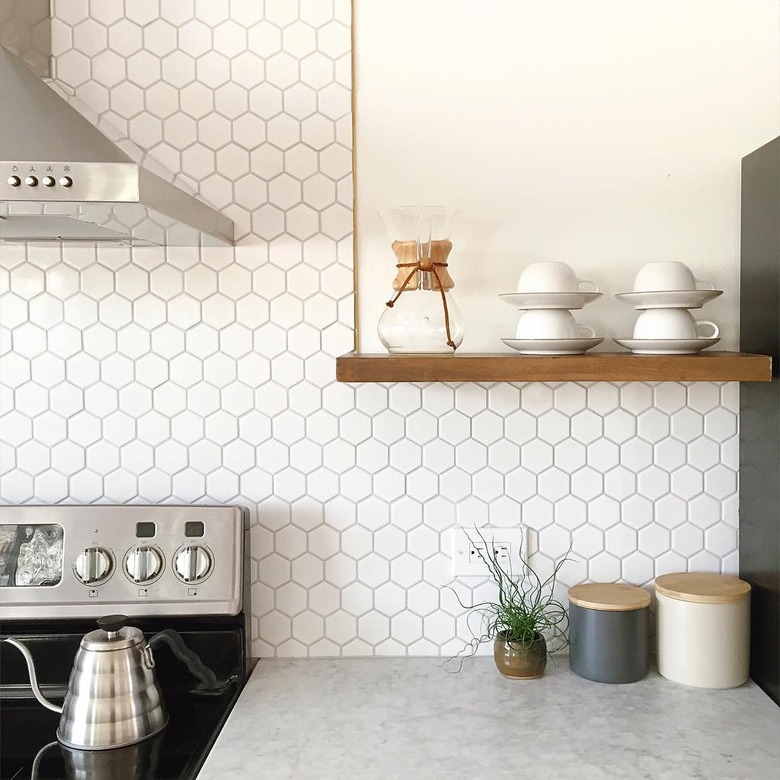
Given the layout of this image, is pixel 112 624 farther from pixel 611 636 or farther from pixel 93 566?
pixel 611 636

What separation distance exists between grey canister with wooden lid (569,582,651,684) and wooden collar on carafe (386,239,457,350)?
51 cm

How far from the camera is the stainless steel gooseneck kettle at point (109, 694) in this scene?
1384 millimetres

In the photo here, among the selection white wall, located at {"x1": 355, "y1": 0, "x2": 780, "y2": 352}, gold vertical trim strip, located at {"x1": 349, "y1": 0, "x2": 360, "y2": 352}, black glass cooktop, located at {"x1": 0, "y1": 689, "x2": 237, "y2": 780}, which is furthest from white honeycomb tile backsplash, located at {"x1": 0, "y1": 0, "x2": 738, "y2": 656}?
black glass cooktop, located at {"x1": 0, "y1": 689, "x2": 237, "y2": 780}

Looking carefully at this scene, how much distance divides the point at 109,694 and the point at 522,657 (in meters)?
0.69

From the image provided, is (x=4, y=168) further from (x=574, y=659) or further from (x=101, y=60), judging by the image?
(x=574, y=659)

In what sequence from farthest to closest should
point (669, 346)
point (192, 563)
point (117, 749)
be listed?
point (192, 563), point (669, 346), point (117, 749)

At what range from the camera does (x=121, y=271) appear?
1670 millimetres

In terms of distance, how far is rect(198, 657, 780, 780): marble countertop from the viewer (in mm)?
1280

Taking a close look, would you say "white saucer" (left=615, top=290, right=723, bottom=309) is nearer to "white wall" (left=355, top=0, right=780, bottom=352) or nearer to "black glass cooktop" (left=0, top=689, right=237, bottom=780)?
"white wall" (left=355, top=0, right=780, bottom=352)

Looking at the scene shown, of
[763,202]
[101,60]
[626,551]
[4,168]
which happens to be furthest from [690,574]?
[101,60]

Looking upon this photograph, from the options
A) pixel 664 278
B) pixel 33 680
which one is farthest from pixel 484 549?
pixel 33 680

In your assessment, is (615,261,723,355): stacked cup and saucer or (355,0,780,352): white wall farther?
(355,0,780,352): white wall

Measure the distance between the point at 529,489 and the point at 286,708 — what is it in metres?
0.58

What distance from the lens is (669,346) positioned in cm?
149
